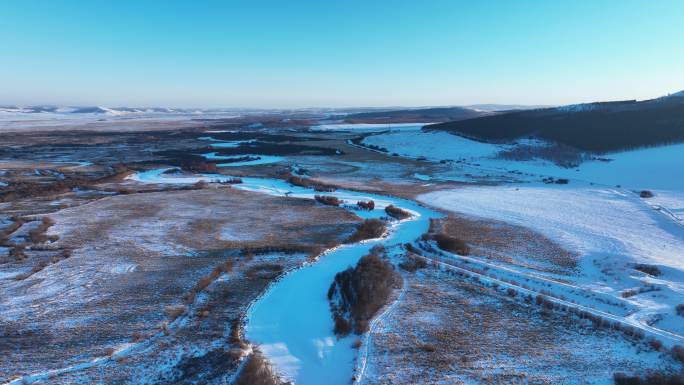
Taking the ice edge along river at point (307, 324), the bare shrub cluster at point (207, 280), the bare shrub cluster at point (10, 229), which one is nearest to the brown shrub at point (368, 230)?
the ice edge along river at point (307, 324)

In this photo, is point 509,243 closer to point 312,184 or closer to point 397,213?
point 397,213

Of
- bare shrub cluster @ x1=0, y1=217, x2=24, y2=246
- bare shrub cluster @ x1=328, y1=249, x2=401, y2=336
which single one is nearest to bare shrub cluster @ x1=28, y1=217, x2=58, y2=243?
bare shrub cluster @ x1=0, y1=217, x2=24, y2=246

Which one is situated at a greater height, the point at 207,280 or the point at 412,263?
the point at 412,263

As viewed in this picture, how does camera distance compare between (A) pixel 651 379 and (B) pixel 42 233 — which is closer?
(A) pixel 651 379

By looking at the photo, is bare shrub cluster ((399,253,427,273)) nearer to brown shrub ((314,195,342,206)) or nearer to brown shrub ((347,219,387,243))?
brown shrub ((347,219,387,243))

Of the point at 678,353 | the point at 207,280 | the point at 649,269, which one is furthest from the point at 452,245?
the point at 207,280

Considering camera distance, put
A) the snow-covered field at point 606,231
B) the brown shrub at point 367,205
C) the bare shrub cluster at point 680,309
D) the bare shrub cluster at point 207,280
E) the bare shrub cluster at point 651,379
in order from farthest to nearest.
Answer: the brown shrub at point 367,205
the bare shrub cluster at point 207,280
the snow-covered field at point 606,231
the bare shrub cluster at point 680,309
the bare shrub cluster at point 651,379

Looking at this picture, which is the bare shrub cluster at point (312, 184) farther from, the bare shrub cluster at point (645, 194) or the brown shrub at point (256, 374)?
the brown shrub at point (256, 374)
